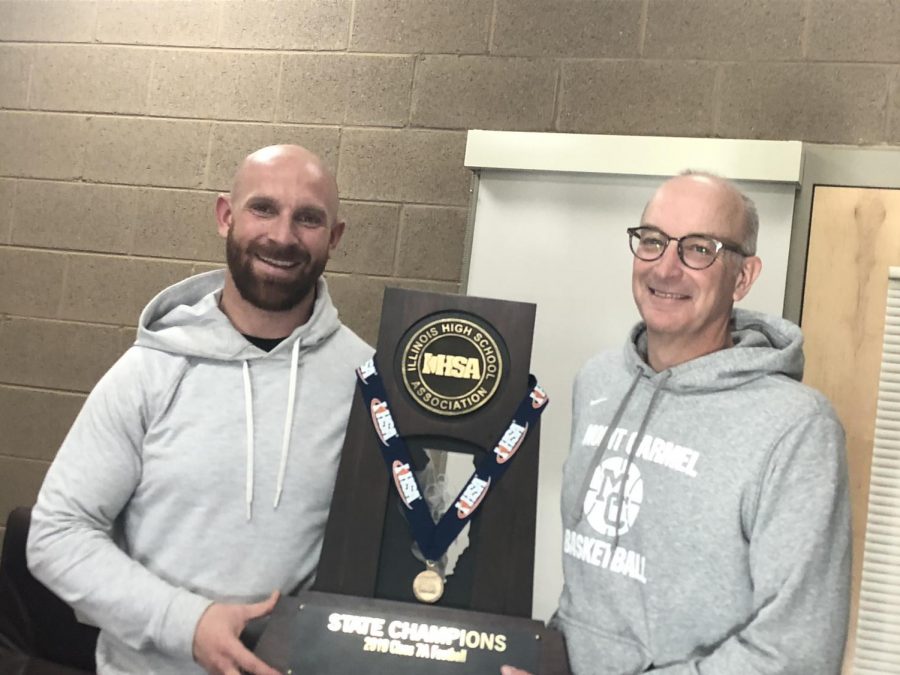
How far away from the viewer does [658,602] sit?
1.16m

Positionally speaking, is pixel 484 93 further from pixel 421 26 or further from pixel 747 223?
pixel 747 223

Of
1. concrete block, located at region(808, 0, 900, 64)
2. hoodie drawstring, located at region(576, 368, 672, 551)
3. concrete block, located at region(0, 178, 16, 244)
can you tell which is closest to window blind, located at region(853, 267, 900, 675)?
concrete block, located at region(808, 0, 900, 64)

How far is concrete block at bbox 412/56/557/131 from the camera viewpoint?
2398 mm

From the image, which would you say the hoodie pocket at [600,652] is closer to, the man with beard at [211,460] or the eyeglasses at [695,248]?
the man with beard at [211,460]

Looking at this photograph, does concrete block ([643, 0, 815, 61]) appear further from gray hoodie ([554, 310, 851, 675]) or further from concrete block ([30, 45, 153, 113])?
concrete block ([30, 45, 153, 113])

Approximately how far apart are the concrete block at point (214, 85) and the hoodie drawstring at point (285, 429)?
1391 mm

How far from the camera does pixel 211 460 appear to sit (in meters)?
1.38

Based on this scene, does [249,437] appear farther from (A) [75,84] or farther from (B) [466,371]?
(A) [75,84]

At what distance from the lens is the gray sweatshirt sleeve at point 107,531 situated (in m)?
1.28

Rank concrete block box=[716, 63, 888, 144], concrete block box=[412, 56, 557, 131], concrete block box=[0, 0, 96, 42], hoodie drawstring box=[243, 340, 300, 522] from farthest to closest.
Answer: concrete block box=[0, 0, 96, 42], concrete block box=[412, 56, 557, 131], concrete block box=[716, 63, 888, 144], hoodie drawstring box=[243, 340, 300, 522]

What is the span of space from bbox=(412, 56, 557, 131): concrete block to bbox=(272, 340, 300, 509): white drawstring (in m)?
1.22

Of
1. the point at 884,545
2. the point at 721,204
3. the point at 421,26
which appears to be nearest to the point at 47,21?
the point at 421,26

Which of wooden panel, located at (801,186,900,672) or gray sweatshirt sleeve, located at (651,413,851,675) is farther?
wooden panel, located at (801,186,900,672)

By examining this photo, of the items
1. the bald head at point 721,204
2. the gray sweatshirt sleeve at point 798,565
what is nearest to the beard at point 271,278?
the bald head at point 721,204
